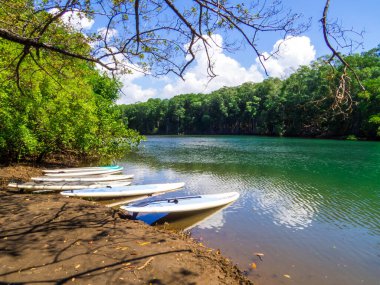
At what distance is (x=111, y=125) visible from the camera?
20.5m

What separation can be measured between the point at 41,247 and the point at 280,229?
6.56 meters

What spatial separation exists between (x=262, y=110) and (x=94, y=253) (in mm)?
78634

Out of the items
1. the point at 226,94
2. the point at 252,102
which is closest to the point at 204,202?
the point at 252,102

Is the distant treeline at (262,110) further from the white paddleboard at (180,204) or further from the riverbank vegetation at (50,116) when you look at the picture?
the white paddleboard at (180,204)

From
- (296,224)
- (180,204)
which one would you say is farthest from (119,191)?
(296,224)

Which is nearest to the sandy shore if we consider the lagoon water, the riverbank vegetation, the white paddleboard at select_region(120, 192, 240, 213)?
the white paddleboard at select_region(120, 192, 240, 213)

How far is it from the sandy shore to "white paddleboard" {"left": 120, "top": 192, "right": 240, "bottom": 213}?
1.28 meters

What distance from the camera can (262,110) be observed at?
80.7 metres

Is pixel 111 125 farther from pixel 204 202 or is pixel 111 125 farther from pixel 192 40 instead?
pixel 192 40

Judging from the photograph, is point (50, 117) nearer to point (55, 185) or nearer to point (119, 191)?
point (55, 185)

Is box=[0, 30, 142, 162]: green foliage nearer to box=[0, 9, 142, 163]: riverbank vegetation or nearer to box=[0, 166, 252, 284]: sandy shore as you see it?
box=[0, 9, 142, 163]: riverbank vegetation

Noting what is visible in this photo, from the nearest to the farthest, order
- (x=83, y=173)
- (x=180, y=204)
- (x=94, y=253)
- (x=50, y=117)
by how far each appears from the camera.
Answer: (x=94, y=253)
(x=180, y=204)
(x=50, y=117)
(x=83, y=173)

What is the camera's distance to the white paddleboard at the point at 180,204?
921 centimetres

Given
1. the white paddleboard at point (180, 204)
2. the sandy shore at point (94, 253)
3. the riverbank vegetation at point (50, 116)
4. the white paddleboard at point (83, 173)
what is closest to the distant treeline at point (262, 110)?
the riverbank vegetation at point (50, 116)
